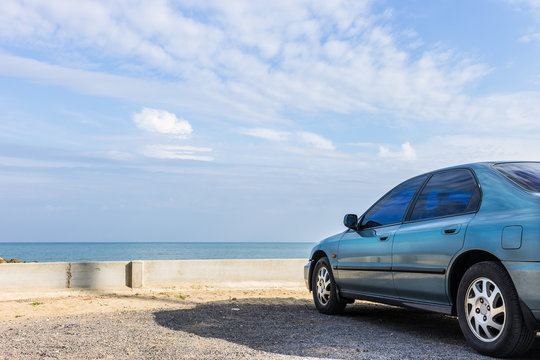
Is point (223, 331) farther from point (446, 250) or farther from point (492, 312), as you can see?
point (492, 312)

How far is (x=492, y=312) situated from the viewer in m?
4.48

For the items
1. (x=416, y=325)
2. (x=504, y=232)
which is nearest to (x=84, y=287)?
(x=416, y=325)

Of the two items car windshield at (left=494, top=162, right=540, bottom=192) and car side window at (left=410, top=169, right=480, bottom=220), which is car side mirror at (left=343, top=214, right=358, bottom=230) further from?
car windshield at (left=494, top=162, right=540, bottom=192)

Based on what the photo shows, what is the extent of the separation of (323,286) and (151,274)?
5004 millimetres

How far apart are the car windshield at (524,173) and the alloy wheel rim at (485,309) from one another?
2.87ft

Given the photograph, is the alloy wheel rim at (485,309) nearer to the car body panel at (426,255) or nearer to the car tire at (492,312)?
the car tire at (492,312)

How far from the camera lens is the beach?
480cm

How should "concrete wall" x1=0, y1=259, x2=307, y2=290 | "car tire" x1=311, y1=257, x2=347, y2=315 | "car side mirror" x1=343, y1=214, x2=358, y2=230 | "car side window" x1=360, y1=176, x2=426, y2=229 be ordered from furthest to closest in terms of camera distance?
"concrete wall" x1=0, y1=259, x2=307, y2=290 < "car tire" x1=311, y1=257, x2=347, y2=315 < "car side mirror" x1=343, y1=214, x2=358, y2=230 < "car side window" x1=360, y1=176, x2=426, y2=229

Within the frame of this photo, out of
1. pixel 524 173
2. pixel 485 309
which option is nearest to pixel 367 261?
pixel 485 309

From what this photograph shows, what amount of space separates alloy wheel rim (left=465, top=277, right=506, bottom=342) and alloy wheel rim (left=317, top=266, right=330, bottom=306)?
111 inches


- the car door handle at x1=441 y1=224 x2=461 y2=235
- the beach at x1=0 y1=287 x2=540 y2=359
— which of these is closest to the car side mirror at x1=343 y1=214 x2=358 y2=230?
the beach at x1=0 y1=287 x2=540 y2=359

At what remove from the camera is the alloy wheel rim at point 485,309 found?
4438 millimetres

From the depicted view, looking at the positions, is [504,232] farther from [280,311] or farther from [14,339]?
[14,339]


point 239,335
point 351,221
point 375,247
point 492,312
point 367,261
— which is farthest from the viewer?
point 351,221
